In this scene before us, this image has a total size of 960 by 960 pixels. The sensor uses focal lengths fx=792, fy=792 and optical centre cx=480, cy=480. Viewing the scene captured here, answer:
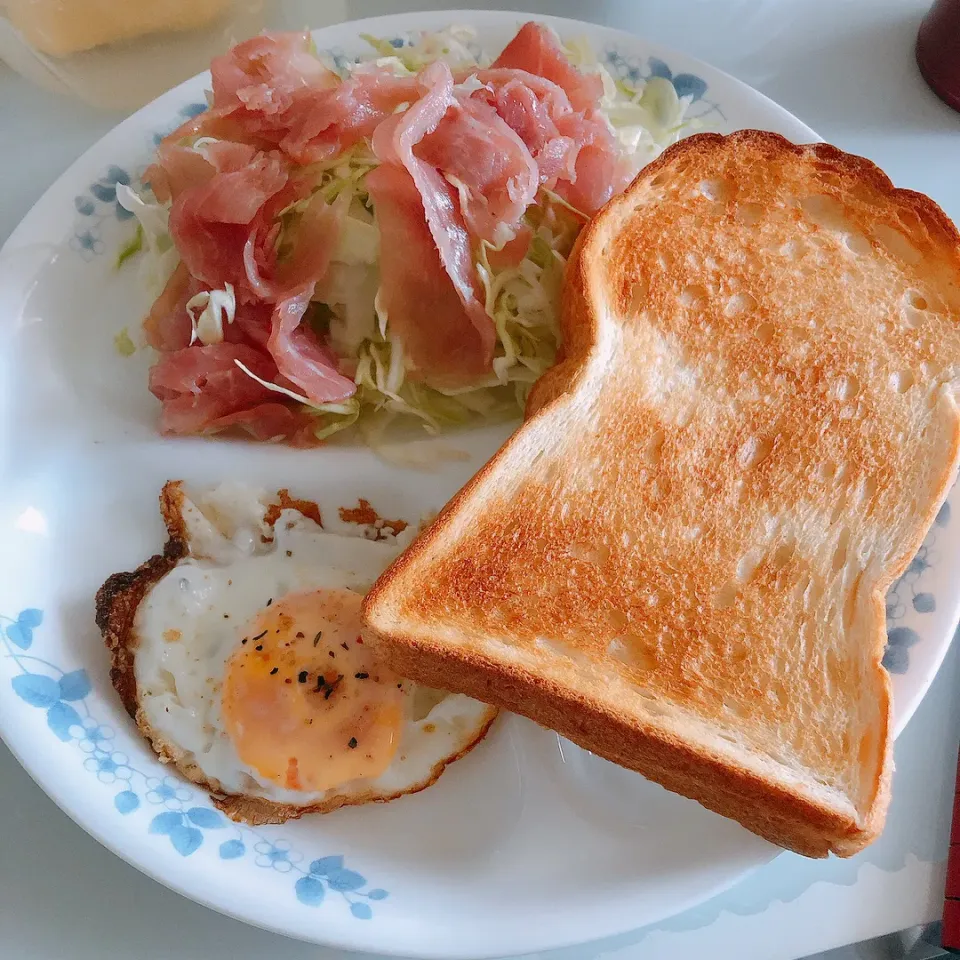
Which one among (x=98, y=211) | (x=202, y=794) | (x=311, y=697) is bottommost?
(x=202, y=794)

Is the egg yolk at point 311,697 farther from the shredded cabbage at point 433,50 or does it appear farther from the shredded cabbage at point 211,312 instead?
the shredded cabbage at point 433,50

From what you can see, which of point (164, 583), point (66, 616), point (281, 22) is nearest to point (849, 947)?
point (164, 583)

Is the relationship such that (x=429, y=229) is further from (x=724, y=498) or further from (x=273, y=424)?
(x=724, y=498)

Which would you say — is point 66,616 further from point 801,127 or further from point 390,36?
point 801,127

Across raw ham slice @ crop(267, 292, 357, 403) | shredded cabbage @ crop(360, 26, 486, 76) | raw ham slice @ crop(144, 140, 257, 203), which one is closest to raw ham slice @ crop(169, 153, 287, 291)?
raw ham slice @ crop(144, 140, 257, 203)

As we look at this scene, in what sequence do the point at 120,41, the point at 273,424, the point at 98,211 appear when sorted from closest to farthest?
1. the point at 273,424
2. the point at 98,211
3. the point at 120,41

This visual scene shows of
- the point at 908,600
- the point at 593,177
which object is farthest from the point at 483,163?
the point at 908,600
